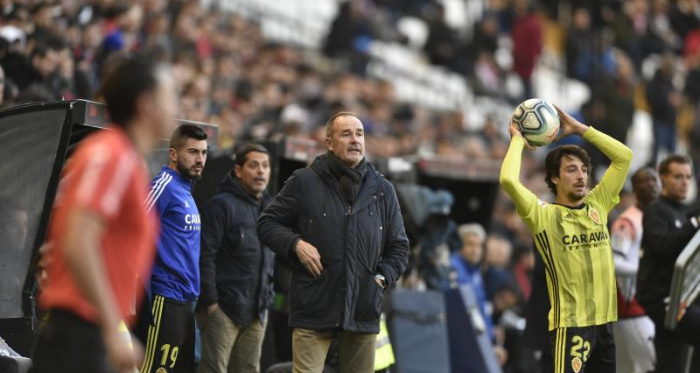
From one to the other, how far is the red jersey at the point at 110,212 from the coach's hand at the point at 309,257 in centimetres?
264

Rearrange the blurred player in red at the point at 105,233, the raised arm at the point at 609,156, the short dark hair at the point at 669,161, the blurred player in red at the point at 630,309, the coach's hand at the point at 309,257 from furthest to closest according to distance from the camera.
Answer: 1. the blurred player in red at the point at 630,309
2. the short dark hair at the point at 669,161
3. the raised arm at the point at 609,156
4. the coach's hand at the point at 309,257
5. the blurred player in red at the point at 105,233

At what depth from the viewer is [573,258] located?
7.86 metres

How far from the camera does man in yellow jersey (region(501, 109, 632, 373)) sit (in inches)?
305

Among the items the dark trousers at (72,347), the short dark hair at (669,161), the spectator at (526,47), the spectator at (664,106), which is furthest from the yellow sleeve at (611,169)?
the spectator at (526,47)

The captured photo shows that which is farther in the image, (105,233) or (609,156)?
(609,156)

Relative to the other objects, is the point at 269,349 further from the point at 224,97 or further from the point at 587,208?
the point at 224,97

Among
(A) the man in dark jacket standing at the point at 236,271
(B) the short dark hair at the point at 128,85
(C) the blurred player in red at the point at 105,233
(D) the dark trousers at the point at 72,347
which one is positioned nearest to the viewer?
(C) the blurred player in red at the point at 105,233

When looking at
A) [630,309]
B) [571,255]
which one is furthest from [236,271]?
[630,309]

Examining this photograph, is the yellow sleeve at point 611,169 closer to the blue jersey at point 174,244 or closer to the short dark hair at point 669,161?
the short dark hair at point 669,161

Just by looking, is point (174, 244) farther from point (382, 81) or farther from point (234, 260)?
point (382, 81)

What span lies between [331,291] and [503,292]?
734cm

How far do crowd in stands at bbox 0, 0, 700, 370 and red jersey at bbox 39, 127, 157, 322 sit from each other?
6.15 metres

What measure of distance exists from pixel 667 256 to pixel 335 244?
127 inches

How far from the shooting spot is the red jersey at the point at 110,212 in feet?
15.3
